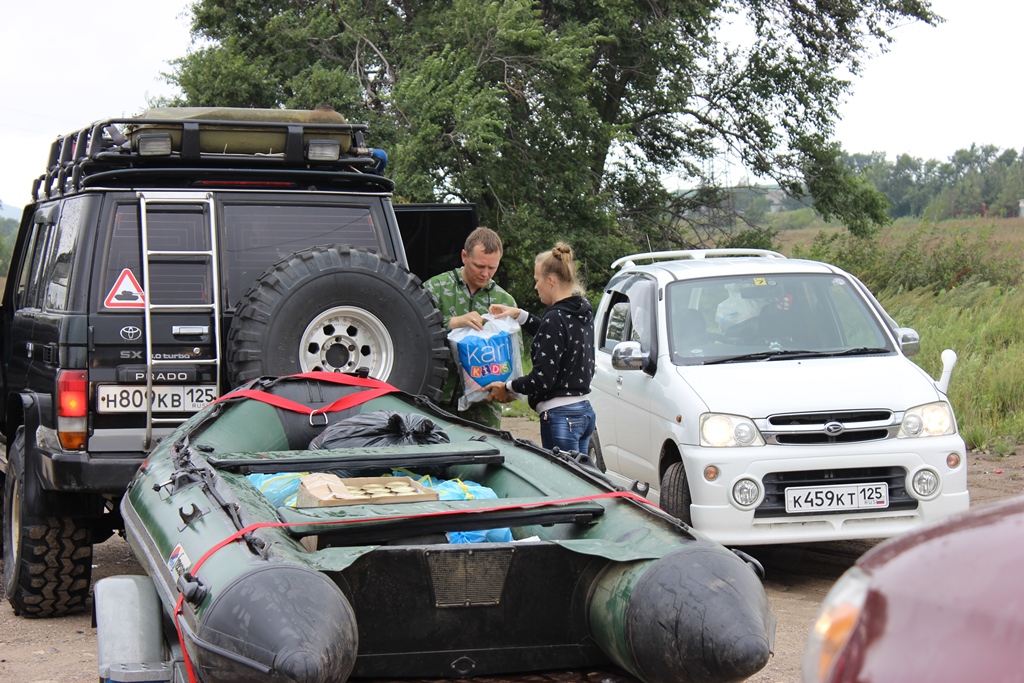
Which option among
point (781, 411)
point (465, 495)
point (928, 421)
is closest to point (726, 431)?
point (781, 411)

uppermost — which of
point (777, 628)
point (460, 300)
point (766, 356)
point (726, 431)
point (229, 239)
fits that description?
point (229, 239)

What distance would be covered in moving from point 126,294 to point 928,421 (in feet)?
14.1

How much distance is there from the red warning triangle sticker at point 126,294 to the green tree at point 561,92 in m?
11.9

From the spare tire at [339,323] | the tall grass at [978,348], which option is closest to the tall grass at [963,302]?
the tall grass at [978,348]

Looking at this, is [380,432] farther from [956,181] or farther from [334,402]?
[956,181]

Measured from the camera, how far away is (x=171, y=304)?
5629mm

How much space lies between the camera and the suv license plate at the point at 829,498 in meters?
6.27

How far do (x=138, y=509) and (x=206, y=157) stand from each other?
97.0 inches

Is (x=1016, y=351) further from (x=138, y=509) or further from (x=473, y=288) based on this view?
(x=138, y=509)

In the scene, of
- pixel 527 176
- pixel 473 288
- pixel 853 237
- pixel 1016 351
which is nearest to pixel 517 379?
pixel 473 288

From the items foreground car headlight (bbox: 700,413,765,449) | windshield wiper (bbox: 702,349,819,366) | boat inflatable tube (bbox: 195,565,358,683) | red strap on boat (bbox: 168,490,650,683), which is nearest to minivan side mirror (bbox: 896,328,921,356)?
windshield wiper (bbox: 702,349,819,366)

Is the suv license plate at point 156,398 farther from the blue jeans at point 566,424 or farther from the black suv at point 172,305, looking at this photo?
the blue jeans at point 566,424

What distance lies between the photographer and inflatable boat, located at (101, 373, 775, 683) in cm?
296

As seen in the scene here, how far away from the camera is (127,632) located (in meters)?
3.79
